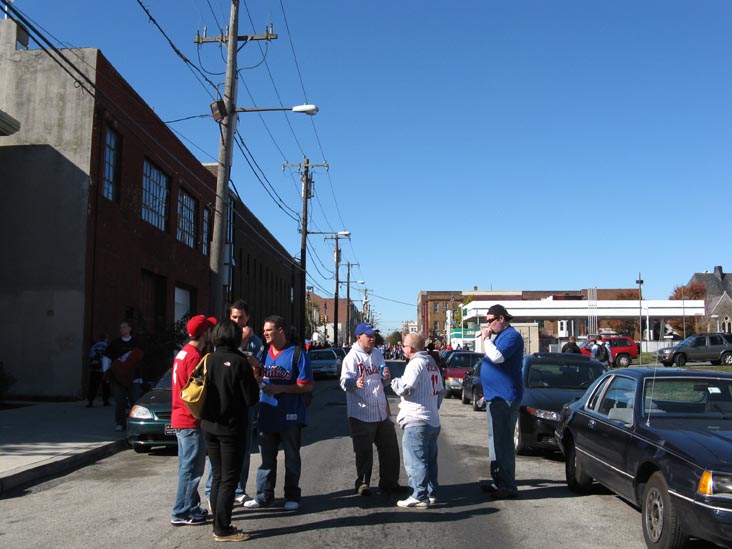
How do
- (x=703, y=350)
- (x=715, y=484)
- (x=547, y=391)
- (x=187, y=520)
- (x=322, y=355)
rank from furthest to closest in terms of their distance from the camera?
(x=322, y=355) → (x=703, y=350) → (x=547, y=391) → (x=187, y=520) → (x=715, y=484)

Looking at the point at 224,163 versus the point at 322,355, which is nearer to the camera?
the point at 224,163

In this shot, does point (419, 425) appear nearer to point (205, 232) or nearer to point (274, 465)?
point (274, 465)

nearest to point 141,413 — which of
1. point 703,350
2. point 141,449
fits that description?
point 141,449

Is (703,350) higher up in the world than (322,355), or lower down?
higher up

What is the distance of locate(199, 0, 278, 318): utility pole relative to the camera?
16266mm

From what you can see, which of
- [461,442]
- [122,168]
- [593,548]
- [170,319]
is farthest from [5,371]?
[593,548]

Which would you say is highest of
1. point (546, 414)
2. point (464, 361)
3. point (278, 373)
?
point (278, 373)

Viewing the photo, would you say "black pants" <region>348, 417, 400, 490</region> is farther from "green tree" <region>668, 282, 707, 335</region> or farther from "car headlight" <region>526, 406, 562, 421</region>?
"green tree" <region>668, 282, 707, 335</region>

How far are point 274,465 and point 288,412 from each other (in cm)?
57

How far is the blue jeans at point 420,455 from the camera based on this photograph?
673 centimetres

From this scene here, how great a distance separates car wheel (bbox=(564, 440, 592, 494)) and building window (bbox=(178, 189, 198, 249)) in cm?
2221

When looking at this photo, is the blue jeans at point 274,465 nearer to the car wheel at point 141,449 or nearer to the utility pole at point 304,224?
the car wheel at point 141,449

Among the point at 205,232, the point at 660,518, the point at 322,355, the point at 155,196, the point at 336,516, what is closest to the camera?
the point at 660,518

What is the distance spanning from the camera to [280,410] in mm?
6703
